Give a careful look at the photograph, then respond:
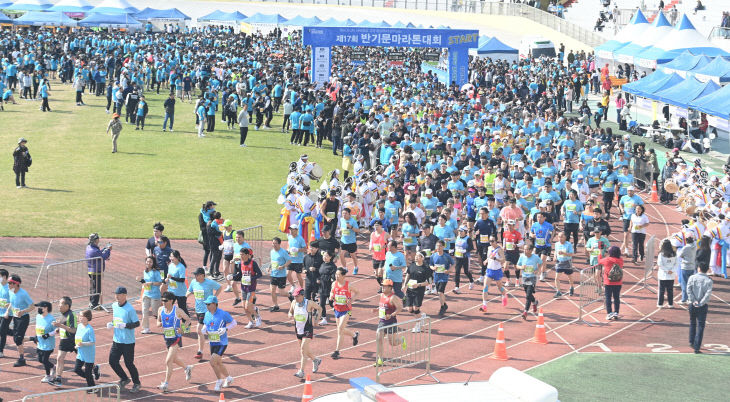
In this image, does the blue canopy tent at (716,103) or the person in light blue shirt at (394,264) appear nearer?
the person in light blue shirt at (394,264)

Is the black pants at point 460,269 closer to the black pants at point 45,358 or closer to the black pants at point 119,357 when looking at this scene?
the black pants at point 119,357

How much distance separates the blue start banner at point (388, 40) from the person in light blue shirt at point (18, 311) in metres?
27.8

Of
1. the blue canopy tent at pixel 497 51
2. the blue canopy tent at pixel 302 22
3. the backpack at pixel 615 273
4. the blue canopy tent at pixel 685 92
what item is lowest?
the backpack at pixel 615 273

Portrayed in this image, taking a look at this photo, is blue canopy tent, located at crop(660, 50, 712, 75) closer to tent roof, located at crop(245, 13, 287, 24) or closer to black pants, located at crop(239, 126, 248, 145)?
black pants, located at crop(239, 126, 248, 145)

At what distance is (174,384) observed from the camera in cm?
1448

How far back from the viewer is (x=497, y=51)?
56375 millimetres

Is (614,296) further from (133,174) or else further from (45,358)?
(133,174)

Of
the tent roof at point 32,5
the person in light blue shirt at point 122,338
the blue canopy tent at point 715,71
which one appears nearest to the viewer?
the person in light blue shirt at point 122,338

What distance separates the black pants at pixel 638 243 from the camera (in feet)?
71.1

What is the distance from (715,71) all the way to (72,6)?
137 ft

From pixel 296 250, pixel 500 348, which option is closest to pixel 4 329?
pixel 296 250

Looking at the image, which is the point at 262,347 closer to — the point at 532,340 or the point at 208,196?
the point at 532,340

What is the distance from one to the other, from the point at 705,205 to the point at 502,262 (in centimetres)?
731

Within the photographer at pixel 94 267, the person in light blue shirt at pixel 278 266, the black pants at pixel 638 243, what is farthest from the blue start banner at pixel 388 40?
the person in light blue shirt at pixel 278 266
